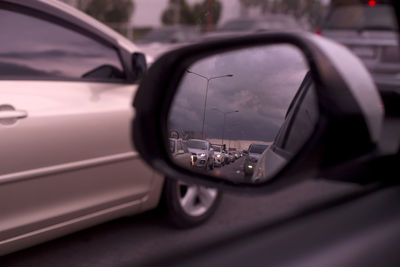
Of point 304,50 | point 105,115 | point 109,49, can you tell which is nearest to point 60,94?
point 105,115

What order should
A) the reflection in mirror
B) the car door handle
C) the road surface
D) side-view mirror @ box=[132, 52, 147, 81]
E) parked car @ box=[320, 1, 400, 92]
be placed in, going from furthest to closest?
parked car @ box=[320, 1, 400, 92]
side-view mirror @ box=[132, 52, 147, 81]
the road surface
the car door handle
the reflection in mirror

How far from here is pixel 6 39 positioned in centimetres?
229

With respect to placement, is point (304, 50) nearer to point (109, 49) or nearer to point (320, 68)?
point (320, 68)

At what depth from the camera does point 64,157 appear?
2.41 metres

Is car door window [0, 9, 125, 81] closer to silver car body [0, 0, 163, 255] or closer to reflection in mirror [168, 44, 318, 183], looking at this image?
silver car body [0, 0, 163, 255]

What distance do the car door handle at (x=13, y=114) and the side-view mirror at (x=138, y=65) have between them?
86 cm

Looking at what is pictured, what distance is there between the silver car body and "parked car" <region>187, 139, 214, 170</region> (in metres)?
1.43

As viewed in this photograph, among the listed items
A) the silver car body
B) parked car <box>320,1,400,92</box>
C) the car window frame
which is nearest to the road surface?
the silver car body

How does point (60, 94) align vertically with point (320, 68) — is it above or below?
below

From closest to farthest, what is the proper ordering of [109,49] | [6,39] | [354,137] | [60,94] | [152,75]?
[354,137]
[152,75]
[6,39]
[60,94]
[109,49]

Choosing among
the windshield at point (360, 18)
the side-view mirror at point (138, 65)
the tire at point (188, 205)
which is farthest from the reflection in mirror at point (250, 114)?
the windshield at point (360, 18)

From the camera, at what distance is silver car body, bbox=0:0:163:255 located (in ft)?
7.30

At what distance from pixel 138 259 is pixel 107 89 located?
3.57ft

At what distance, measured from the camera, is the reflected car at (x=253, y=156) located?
3.17 ft
